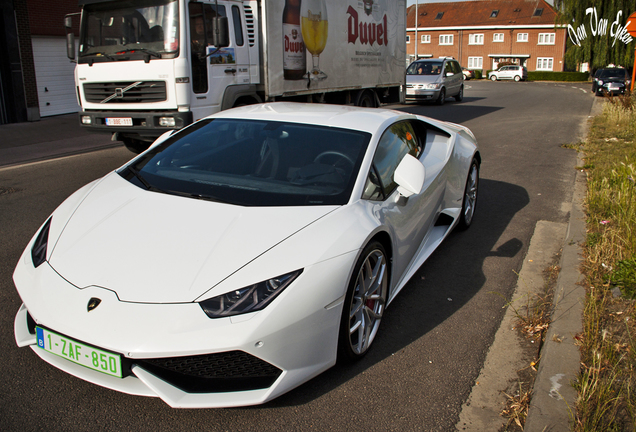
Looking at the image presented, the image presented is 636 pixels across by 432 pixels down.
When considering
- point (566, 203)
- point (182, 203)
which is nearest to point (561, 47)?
point (566, 203)

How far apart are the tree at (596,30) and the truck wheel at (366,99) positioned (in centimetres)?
2884

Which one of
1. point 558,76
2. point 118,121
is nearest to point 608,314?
point 118,121

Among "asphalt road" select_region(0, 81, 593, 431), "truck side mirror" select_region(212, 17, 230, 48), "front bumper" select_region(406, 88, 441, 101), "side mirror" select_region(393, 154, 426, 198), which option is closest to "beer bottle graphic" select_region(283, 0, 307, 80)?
"truck side mirror" select_region(212, 17, 230, 48)

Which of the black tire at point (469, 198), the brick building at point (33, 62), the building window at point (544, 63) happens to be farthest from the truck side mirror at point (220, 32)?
the building window at point (544, 63)

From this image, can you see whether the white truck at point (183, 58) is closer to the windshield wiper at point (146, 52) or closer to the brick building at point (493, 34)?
the windshield wiper at point (146, 52)

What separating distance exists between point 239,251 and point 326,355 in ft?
2.15

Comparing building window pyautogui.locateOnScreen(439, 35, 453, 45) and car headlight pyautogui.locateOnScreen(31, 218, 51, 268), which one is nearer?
car headlight pyautogui.locateOnScreen(31, 218, 51, 268)

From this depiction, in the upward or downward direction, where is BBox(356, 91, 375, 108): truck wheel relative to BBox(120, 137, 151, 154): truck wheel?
upward

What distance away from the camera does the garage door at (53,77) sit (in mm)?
16375

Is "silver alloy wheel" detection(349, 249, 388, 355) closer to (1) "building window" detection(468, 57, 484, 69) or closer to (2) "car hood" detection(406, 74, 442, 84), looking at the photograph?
(2) "car hood" detection(406, 74, 442, 84)

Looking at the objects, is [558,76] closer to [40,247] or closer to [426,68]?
[426,68]

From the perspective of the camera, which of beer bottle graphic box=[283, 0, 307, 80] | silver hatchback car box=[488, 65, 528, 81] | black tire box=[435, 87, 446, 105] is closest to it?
beer bottle graphic box=[283, 0, 307, 80]

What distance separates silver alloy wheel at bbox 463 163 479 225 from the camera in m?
5.36

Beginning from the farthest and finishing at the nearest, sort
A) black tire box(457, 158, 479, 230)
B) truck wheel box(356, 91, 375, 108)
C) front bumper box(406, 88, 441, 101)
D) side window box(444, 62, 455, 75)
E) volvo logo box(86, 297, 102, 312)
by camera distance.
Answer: side window box(444, 62, 455, 75)
front bumper box(406, 88, 441, 101)
truck wheel box(356, 91, 375, 108)
black tire box(457, 158, 479, 230)
volvo logo box(86, 297, 102, 312)
